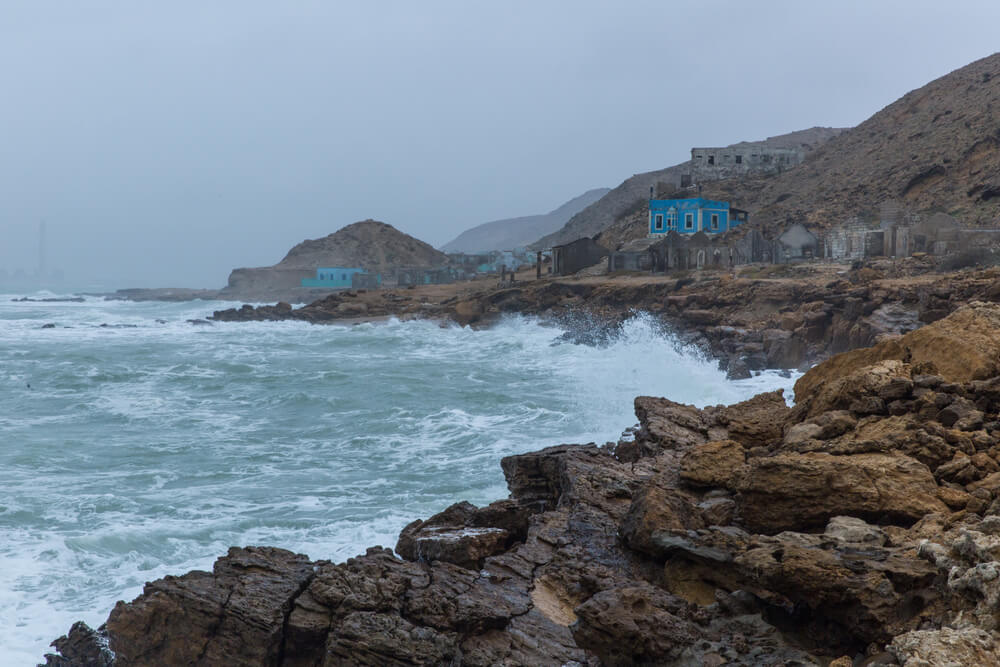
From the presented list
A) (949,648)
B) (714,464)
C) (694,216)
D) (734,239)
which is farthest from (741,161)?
(949,648)

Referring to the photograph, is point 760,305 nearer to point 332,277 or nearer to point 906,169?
point 906,169

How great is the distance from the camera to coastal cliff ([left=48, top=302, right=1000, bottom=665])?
3.71m

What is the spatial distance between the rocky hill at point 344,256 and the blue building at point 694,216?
122 ft

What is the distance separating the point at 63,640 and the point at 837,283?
21.2 meters

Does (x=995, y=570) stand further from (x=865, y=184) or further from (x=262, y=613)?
(x=865, y=184)

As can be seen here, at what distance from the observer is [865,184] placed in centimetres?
4262

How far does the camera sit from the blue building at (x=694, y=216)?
44.3m

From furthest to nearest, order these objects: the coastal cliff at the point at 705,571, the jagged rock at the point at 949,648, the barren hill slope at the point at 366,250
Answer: the barren hill slope at the point at 366,250, the coastal cliff at the point at 705,571, the jagged rock at the point at 949,648

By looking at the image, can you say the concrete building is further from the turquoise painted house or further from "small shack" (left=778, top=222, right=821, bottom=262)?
the turquoise painted house

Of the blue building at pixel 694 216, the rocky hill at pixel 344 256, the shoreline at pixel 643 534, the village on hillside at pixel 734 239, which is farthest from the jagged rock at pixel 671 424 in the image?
the rocky hill at pixel 344 256

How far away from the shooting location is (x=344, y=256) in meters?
82.4

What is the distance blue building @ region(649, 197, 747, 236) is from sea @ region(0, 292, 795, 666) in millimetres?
17861

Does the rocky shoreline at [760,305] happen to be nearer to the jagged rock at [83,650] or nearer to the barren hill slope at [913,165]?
the barren hill slope at [913,165]

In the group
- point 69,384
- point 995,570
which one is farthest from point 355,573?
point 69,384
